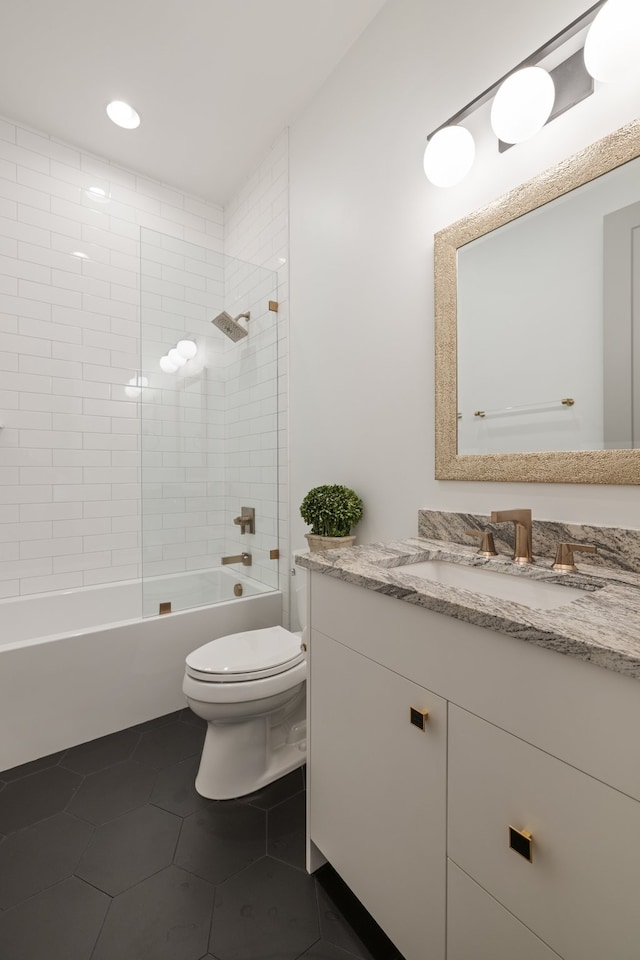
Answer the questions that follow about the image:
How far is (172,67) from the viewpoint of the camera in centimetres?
192

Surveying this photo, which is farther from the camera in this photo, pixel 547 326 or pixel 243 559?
pixel 243 559

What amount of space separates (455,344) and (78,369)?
2123 millimetres

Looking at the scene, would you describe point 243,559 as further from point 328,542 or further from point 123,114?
point 123,114

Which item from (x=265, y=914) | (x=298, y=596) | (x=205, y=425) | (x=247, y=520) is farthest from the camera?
(x=247, y=520)

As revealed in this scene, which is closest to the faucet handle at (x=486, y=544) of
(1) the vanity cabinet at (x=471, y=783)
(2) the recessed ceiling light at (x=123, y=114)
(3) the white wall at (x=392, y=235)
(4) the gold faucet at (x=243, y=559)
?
(3) the white wall at (x=392, y=235)

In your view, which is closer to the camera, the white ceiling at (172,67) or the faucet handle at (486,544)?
the faucet handle at (486,544)

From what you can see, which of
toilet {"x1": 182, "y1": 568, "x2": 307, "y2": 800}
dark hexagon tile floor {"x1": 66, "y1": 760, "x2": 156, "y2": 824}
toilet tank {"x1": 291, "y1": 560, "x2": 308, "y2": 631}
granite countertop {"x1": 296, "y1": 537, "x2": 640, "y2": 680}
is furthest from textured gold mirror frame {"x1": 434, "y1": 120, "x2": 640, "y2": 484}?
dark hexagon tile floor {"x1": 66, "y1": 760, "x2": 156, "y2": 824}

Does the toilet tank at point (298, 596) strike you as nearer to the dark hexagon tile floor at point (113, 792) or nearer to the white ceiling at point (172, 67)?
the dark hexagon tile floor at point (113, 792)

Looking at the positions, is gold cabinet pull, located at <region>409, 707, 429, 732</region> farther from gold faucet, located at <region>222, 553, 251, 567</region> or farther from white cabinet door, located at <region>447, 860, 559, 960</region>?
gold faucet, located at <region>222, 553, 251, 567</region>

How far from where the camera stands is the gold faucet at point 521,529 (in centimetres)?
112

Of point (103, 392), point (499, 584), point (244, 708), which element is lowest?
point (244, 708)

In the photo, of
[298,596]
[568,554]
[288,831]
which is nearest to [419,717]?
[568,554]

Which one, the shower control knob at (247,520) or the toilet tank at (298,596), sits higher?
the shower control knob at (247,520)

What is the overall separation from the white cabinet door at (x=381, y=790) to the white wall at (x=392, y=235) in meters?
0.63
